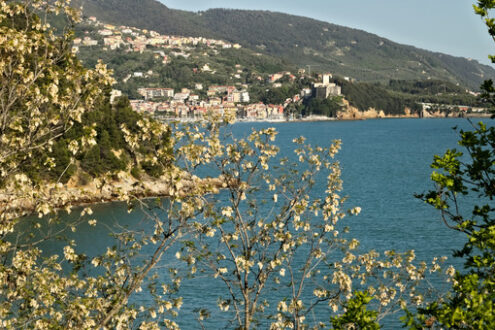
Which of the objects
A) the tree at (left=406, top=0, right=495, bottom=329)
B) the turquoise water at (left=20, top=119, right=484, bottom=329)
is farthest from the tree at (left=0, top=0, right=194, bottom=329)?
the tree at (left=406, top=0, right=495, bottom=329)

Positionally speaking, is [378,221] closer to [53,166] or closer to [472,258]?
[53,166]

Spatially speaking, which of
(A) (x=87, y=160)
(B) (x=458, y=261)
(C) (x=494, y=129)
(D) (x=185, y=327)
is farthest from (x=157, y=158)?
(A) (x=87, y=160)

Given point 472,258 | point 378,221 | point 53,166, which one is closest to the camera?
point 472,258

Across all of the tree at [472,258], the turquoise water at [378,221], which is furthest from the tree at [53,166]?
the tree at [472,258]

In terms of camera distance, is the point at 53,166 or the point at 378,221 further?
the point at 378,221

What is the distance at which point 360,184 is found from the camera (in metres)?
66.9

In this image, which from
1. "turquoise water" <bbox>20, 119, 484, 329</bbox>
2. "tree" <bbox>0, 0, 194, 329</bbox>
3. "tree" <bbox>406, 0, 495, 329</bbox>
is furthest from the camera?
"turquoise water" <bbox>20, 119, 484, 329</bbox>

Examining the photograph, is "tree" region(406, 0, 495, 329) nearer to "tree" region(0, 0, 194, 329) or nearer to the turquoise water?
"tree" region(0, 0, 194, 329)

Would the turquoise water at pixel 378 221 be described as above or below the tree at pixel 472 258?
below

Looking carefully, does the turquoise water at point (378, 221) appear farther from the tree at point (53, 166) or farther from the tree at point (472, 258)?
the tree at point (472, 258)

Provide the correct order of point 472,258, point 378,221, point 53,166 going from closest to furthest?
point 472,258
point 53,166
point 378,221

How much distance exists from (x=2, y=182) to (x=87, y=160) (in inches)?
1696

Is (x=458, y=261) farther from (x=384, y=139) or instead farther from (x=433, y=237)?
(x=384, y=139)

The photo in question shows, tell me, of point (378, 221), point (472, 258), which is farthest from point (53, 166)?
point (378, 221)
